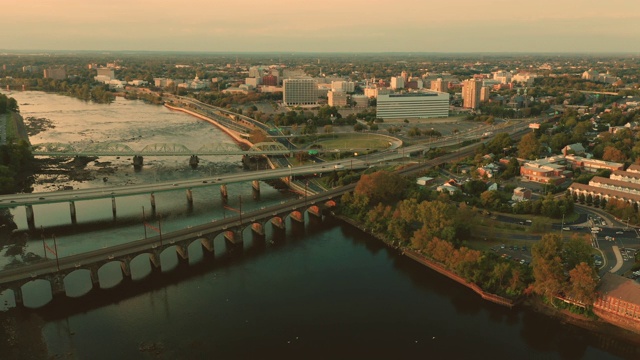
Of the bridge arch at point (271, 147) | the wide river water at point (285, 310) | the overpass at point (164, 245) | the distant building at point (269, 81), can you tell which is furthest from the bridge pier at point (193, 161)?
the distant building at point (269, 81)

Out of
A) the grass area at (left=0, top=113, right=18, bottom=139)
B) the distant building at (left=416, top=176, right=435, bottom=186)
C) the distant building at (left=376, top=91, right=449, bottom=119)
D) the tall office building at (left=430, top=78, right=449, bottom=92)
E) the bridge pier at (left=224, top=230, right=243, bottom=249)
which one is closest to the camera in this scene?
the bridge pier at (left=224, top=230, right=243, bottom=249)

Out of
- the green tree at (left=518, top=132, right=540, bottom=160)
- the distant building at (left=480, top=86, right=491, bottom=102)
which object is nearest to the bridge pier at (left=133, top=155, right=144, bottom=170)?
the green tree at (left=518, top=132, right=540, bottom=160)

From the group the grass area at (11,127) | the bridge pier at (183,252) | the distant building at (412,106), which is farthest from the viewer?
the distant building at (412,106)

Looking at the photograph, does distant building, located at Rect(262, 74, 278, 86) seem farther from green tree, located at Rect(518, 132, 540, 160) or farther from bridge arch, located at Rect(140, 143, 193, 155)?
green tree, located at Rect(518, 132, 540, 160)

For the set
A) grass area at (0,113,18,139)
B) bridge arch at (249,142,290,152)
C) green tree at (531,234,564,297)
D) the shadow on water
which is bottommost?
the shadow on water

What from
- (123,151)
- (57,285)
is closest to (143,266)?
(57,285)

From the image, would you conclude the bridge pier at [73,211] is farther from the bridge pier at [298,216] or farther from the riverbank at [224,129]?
→ the riverbank at [224,129]

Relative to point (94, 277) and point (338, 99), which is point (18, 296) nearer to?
point (94, 277)

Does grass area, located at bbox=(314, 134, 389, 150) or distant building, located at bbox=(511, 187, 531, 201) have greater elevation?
grass area, located at bbox=(314, 134, 389, 150)
